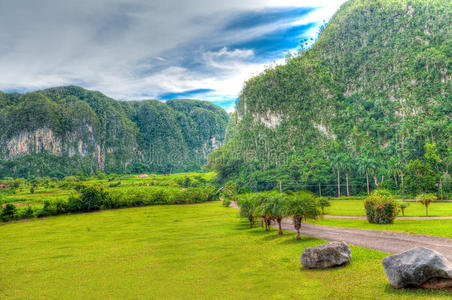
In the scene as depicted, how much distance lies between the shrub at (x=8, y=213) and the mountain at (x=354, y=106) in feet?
195

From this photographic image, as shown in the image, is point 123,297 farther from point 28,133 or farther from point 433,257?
point 28,133

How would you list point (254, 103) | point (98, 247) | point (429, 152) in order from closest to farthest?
point (98, 247) → point (429, 152) → point (254, 103)

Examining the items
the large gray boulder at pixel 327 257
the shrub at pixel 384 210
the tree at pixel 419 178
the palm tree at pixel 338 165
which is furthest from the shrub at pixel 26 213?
the tree at pixel 419 178

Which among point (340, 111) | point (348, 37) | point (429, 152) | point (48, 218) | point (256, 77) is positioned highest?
point (348, 37)

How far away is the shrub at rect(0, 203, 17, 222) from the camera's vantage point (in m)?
47.9

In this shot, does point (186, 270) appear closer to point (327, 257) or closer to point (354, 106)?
point (327, 257)

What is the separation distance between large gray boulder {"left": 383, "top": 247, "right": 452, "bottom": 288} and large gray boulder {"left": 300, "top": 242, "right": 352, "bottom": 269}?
375 centimetres

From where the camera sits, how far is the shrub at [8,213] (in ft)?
157

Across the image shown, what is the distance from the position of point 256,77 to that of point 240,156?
37886 millimetres

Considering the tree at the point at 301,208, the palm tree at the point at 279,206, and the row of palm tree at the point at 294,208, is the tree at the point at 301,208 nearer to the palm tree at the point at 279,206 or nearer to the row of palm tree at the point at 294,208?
the row of palm tree at the point at 294,208

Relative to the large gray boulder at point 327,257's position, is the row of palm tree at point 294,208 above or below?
above

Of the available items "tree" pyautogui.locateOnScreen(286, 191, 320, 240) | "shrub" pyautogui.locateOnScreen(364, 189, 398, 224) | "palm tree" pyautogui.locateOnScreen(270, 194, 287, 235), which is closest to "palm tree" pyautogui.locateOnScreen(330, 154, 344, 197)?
"shrub" pyautogui.locateOnScreen(364, 189, 398, 224)

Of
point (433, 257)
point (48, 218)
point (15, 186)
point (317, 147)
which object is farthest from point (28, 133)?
point (433, 257)

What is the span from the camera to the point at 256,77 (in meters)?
125
